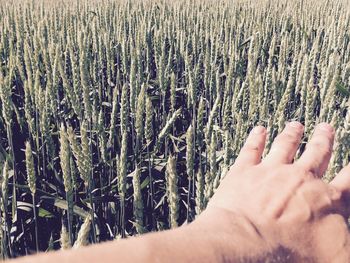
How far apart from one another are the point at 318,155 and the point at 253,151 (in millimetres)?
144

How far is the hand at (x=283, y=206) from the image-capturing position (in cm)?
73

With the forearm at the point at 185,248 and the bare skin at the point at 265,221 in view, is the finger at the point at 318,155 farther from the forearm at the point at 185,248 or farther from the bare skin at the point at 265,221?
the forearm at the point at 185,248

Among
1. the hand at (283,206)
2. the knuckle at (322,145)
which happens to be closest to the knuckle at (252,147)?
the hand at (283,206)

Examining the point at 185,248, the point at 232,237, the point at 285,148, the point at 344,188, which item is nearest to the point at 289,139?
the point at 285,148

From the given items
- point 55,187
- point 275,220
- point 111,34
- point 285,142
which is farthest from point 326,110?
point 111,34

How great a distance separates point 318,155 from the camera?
976 millimetres

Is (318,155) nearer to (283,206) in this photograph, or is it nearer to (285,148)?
(285,148)

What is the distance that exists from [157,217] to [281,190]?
0.99 m

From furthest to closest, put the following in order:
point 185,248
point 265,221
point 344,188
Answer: point 344,188 < point 265,221 < point 185,248

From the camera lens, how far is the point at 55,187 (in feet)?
6.07

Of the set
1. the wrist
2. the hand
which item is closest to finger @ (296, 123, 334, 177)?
the hand

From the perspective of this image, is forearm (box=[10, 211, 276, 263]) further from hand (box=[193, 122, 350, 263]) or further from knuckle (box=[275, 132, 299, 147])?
knuckle (box=[275, 132, 299, 147])

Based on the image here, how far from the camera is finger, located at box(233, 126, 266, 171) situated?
1.01m

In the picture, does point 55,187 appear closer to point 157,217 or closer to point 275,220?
point 157,217
